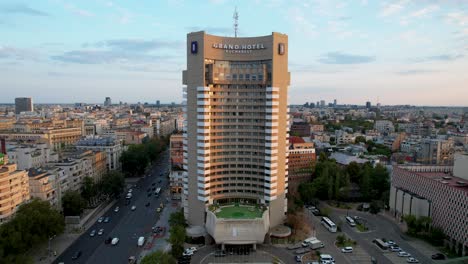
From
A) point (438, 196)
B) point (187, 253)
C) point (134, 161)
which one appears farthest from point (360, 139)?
point (187, 253)

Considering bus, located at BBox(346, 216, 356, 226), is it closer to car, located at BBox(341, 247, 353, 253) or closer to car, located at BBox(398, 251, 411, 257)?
car, located at BBox(341, 247, 353, 253)

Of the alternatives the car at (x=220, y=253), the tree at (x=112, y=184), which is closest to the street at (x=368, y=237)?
the car at (x=220, y=253)

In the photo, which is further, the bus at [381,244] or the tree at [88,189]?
the tree at [88,189]

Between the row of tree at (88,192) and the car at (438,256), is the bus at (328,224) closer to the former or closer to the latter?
the car at (438,256)

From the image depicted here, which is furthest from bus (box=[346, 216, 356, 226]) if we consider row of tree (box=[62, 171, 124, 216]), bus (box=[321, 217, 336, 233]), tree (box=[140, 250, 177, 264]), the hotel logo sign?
row of tree (box=[62, 171, 124, 216])

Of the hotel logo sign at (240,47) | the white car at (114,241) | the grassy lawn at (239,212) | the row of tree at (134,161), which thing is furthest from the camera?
the row of tree at (134,161)

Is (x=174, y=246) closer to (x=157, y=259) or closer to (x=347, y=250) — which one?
(x=157, y=259)

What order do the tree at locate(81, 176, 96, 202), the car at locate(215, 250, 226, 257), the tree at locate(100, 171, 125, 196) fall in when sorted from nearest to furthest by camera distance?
the car at locate(215, 250, 226, 257) → the tree at locate(81, 176, 96, 202) → the tree at locate(100, 171, 125, 196)
